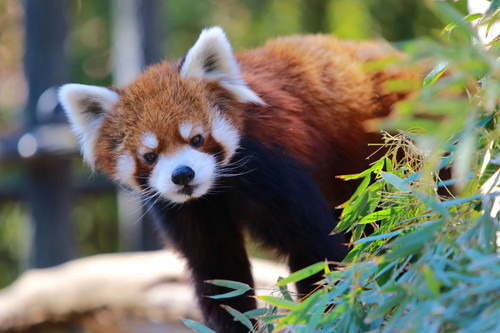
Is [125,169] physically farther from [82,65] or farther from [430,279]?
[82,65]

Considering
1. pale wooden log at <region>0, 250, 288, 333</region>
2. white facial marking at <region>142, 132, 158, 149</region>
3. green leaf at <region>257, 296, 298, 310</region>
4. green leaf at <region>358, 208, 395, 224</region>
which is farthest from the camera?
pale wooden log at <region>0, 250, 288, 333</region>

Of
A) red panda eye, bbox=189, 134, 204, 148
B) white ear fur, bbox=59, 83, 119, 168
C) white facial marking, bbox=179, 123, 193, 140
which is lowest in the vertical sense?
red panda eye, bbox=189, 134, 204, 148

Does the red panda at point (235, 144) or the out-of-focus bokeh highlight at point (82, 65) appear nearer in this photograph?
the red panda at point (235, 144)

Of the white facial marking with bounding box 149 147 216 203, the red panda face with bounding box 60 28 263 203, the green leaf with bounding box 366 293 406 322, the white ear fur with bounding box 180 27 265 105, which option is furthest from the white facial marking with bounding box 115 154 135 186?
the green leaf with bounding box 366 293 406 322

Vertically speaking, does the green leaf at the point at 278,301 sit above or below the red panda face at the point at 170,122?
below

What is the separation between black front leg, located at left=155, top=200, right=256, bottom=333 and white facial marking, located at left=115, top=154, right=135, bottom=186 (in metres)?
0.18

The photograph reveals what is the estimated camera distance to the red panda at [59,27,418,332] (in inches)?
91.4

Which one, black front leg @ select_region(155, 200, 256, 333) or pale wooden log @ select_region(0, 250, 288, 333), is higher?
black front leg @ select_region(155, 200, 256, 333)

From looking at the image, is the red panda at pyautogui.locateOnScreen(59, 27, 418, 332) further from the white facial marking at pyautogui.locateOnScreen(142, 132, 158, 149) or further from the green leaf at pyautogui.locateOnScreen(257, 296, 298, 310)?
the green leaf at pyautogui.locateOnScreen(257, 296, 298, 310)

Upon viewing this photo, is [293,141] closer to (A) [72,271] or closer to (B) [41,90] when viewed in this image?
(A) [72,271]

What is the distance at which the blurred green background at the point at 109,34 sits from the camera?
782cm

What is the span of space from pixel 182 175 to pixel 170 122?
0.22 meters

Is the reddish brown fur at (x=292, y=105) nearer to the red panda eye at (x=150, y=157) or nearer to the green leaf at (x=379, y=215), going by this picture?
the red panda eye at (x=150, y=157)

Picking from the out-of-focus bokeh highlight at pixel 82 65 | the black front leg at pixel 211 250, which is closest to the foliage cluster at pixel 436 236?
the black front leg at pixel 211 250
